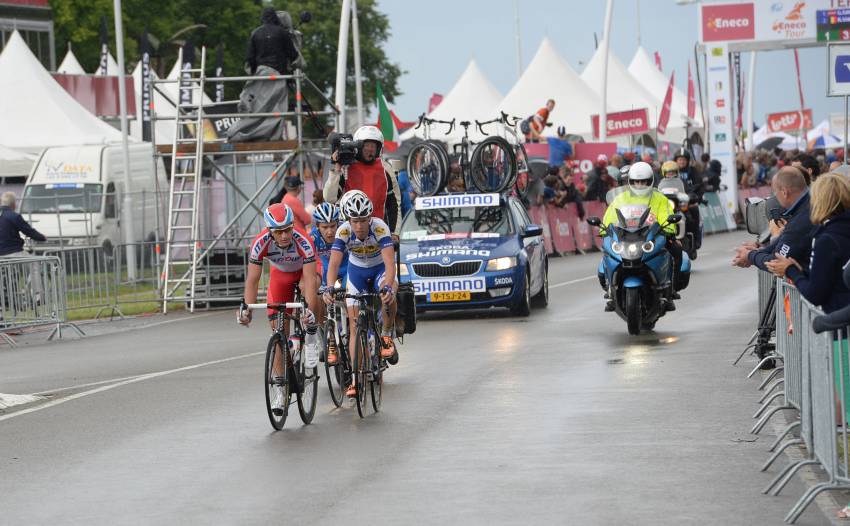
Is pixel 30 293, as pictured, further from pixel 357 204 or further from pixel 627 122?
pixel 627 122

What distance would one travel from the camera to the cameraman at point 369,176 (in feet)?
48.1

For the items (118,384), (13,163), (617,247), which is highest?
(13,163)

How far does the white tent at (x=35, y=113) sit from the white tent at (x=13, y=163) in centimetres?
146

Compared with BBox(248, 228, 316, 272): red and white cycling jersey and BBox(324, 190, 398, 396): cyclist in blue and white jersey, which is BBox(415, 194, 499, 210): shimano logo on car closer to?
BBox(324, 190, 398, 396): cyclist in blue and white jersey

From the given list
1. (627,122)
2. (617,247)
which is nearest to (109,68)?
(627,122)

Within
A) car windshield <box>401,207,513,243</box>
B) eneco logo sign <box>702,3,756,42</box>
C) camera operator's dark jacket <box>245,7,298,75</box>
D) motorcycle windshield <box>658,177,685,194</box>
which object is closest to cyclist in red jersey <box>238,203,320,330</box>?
car windshield <box>401,207,513,243</box>

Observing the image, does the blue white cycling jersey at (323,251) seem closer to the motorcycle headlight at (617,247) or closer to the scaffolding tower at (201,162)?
the motorcycle headlight at (617,247)

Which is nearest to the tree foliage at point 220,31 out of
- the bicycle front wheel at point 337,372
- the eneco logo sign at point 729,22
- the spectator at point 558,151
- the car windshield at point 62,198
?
the eneco logo sign at point 729,22

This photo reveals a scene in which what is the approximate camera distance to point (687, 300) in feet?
74.3

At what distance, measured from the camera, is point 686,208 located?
26.1m

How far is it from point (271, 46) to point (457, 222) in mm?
5705

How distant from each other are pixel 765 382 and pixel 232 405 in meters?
4.39

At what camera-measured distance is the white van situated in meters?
35.0

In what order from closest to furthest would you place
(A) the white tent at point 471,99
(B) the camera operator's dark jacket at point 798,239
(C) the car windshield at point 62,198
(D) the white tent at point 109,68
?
1. (B) the camera operator's dark jacket at point 798,239
2. (C) the car windshield at point 62,198
3. (A) the white tent at point 471,99
4. (D) the white tent at point 109,68
